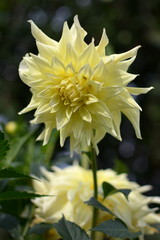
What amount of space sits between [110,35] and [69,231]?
2.17m

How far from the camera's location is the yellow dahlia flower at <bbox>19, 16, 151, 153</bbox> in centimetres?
57

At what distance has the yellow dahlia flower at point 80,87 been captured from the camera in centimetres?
57

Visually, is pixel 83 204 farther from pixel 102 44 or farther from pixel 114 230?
pixel 102 44

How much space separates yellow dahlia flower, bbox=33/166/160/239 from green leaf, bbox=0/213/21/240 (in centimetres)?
4

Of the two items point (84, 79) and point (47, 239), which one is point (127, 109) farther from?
point (47, 239)

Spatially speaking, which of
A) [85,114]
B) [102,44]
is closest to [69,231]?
[85,114]

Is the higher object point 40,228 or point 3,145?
point 3,145

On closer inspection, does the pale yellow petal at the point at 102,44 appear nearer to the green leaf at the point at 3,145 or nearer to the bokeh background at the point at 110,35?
the green leaf at the point at 3,145

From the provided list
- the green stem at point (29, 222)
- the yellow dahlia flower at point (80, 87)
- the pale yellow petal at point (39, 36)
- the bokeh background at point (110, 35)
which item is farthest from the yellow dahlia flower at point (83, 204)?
the bokeh background at point (110, 35)

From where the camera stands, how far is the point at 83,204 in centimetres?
72

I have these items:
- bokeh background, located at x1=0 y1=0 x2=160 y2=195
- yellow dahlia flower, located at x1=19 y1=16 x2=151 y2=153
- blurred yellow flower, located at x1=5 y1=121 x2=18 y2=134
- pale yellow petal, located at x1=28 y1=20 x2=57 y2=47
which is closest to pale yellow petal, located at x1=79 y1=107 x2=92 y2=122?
yellow dahlia flower, located at x1=19 y1=16 x2=151 y2=153

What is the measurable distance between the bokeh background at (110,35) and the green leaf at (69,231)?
207 cm

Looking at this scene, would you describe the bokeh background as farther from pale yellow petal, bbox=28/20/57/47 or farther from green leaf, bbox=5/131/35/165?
pale yellow petal, bbox=28/20/57/47

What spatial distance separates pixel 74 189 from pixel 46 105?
219 millimetres
